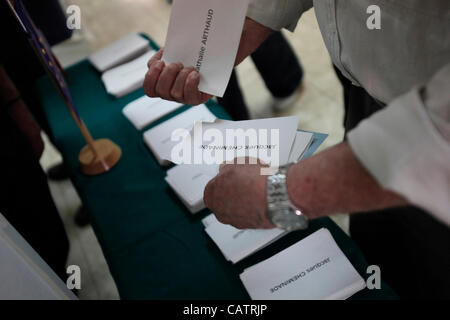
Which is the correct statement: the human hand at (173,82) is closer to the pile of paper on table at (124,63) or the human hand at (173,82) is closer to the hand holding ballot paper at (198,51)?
the hand holding ballot paper at (198,51)

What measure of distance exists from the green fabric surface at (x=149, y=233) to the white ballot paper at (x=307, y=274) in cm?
4

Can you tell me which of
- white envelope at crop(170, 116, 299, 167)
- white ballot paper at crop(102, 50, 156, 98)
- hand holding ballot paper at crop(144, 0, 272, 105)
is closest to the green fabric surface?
white ballot paper at crop(102, 50, 156, 98)

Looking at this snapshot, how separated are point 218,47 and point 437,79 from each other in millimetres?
462

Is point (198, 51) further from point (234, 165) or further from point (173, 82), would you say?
point (234, 165)

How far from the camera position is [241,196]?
641 mm

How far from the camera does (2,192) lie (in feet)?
3.35

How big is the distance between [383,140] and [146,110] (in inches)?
41.3

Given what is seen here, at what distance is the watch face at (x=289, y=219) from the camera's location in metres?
0.60

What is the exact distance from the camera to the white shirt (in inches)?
18.3

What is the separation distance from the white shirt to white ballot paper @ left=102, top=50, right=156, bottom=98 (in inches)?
29.8

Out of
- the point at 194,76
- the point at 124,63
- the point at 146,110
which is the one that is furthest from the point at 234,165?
A: the point at 124,63

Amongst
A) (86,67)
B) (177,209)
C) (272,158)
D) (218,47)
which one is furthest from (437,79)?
(86,67)

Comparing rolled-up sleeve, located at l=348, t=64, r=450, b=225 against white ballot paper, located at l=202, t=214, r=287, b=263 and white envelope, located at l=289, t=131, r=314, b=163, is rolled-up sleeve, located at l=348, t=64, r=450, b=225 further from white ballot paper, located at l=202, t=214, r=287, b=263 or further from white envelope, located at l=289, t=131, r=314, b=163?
white ballot paper, located at l=202, t=214, r=287, b=263

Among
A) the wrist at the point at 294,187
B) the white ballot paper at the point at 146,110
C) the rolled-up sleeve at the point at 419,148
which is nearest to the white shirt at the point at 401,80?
the rolled-up sleeve at the point at 419,148
